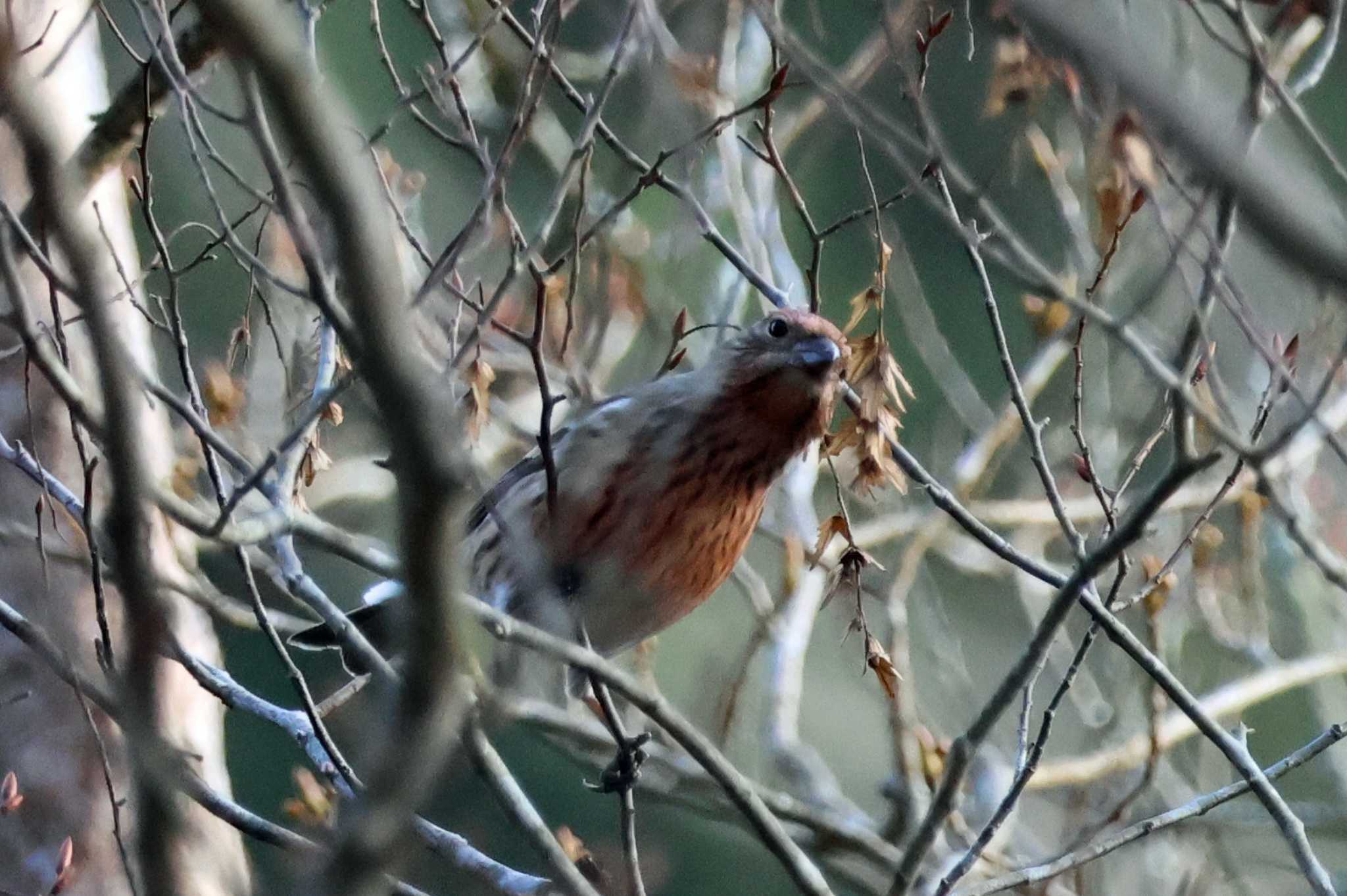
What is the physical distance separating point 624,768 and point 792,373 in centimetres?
144

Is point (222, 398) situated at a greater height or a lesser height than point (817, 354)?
lesser

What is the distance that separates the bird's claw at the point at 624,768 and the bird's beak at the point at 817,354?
1.24 m

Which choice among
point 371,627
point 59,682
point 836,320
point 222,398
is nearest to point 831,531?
point 371,627

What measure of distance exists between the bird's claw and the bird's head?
3.61 ft

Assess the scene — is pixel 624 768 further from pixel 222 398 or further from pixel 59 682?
pixel 59 682

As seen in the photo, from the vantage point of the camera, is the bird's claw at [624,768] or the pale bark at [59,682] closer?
the bird's claw at [624,768]

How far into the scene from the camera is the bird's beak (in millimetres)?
5180

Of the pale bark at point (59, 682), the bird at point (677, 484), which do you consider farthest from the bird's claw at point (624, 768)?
the pale bark at point (59, 682)

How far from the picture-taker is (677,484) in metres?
5.32

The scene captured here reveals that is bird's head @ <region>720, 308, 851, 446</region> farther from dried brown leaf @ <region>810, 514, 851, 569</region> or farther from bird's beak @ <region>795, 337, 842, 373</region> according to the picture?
dried brown leaf @ <region>810, 514, 851, 569</region>

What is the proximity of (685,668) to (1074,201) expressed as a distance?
4.61 meters

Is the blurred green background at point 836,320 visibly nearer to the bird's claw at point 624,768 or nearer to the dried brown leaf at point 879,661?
the bird's claw at point 624,768

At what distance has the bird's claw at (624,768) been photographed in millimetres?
4473

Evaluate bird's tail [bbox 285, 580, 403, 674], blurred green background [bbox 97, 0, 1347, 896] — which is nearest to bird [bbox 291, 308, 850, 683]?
bird's tail [bbox 285, 580, 403, 674]
